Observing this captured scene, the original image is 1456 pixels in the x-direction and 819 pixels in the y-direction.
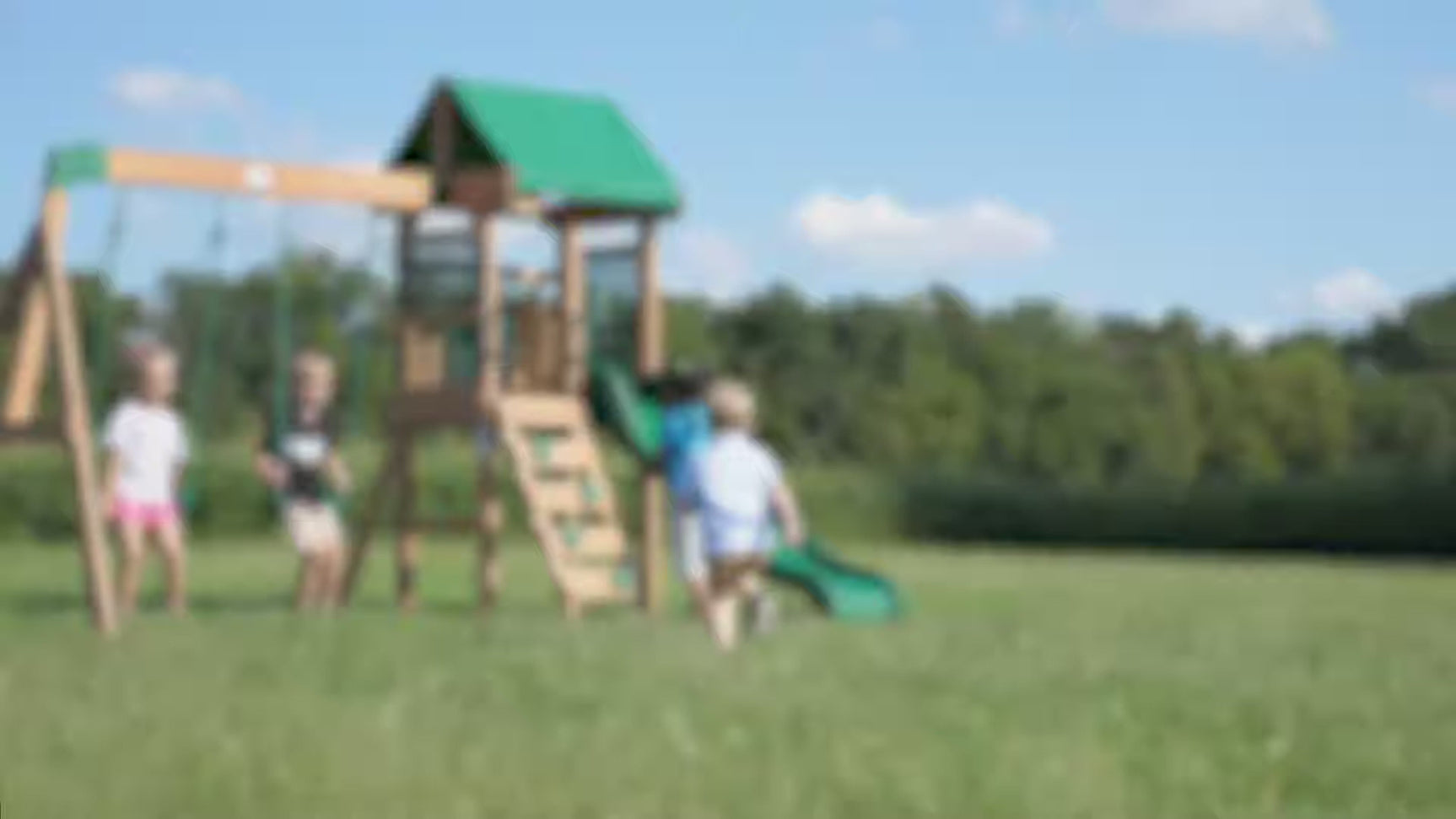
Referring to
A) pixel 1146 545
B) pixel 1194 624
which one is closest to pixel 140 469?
pixel 1194 624

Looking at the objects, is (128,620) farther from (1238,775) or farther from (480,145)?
(1238,775)

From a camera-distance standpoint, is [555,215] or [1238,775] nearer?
[1238,775]

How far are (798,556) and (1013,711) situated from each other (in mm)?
7396

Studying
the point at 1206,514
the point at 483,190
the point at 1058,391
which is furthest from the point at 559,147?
the point at 1058,391

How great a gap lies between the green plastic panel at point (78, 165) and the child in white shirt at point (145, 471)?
1005 millimetres

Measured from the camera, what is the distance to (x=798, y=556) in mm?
14648

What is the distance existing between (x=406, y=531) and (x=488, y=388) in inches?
49.4

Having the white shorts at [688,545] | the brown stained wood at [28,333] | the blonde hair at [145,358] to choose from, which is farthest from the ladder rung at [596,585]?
the brown stained wood at [28,333]

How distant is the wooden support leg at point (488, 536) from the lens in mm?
13906

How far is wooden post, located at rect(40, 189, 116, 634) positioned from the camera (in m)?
11.3

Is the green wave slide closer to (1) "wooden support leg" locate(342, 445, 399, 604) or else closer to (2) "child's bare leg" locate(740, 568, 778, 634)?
(1) "wooden support leg" locate(342, 445, 399, 604)

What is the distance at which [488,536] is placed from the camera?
45.8 feet

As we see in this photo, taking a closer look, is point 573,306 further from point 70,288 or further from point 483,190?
point 70,288

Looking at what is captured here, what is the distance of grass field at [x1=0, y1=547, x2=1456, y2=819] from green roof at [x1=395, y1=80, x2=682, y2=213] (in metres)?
3.14
